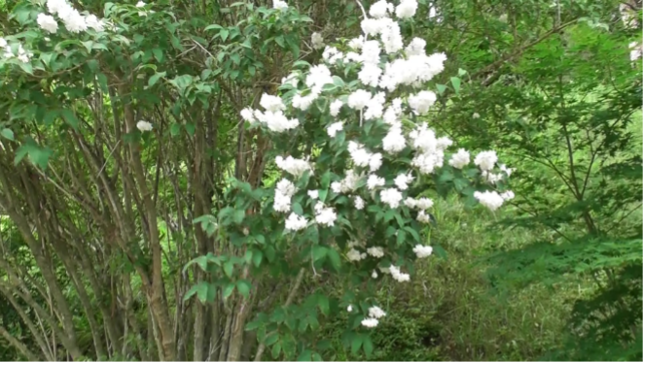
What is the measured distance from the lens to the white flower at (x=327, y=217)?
172cm

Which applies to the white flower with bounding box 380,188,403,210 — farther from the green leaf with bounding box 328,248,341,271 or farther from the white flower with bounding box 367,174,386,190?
the green leaf with bounding box 328,248,341,271

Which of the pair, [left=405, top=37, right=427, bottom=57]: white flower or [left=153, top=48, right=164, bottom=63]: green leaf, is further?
[left=153, top=48, right=164, bottom=63]: green leaf

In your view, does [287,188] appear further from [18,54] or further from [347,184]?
[18,54]

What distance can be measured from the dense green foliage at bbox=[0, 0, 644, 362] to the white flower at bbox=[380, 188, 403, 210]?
116 millimetres

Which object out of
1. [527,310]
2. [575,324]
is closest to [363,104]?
[575,324]

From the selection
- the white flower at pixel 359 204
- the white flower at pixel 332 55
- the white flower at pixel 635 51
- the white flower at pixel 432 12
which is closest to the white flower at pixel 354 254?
the white flower at pixel 359 204

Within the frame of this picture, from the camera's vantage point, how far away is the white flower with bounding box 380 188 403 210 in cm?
172

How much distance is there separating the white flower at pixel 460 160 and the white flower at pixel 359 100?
310 millimetres

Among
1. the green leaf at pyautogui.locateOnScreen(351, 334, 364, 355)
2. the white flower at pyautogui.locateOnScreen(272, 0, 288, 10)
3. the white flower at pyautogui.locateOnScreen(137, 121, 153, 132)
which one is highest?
the white flower at pyautogui.locateOnScreen(272, 0, 288, 10)

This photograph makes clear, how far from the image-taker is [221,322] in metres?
3.17

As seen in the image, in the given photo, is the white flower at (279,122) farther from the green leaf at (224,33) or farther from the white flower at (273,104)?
the green leaf at (224,33)

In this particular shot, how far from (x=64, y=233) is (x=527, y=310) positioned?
2.82 metres

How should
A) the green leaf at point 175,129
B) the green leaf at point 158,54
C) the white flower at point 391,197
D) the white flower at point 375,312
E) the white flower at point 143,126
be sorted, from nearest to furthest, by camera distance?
the white flower at point 391,197, the white flower at point 375,312, the green leaf at point 158,54, the green leaf at point 175,129, the white flower at point 143,126

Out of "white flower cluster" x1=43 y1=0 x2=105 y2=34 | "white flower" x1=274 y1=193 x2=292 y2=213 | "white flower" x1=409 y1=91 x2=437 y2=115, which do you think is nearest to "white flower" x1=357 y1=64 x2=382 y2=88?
"white flower" x1=409 y1=91 x2=437 y2=115
